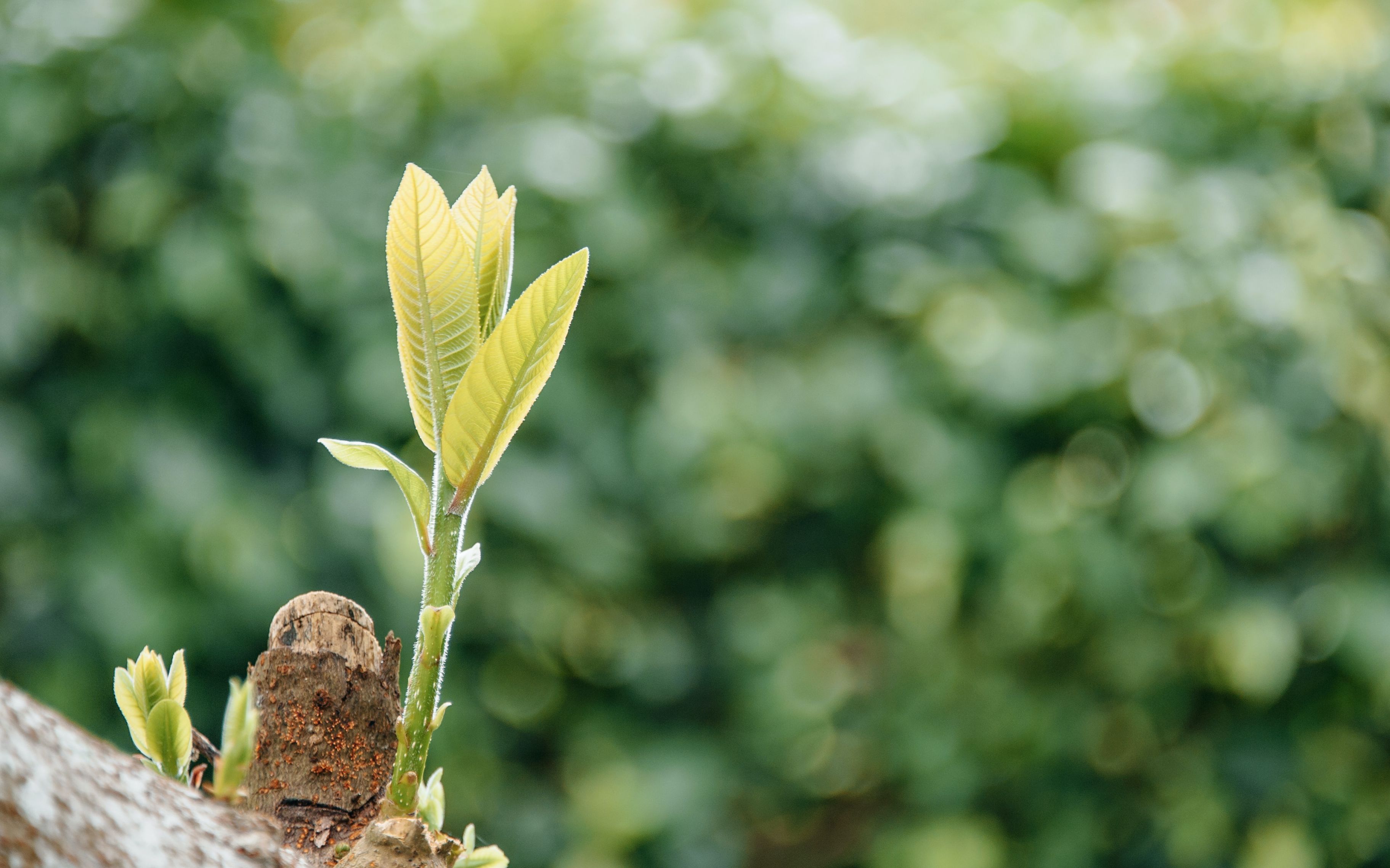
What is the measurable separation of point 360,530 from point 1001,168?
0.92m

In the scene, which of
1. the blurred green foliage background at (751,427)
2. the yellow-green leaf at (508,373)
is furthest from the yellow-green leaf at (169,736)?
the blurred green foliage background at (751,427)

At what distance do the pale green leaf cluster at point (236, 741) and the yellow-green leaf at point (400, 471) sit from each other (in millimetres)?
78

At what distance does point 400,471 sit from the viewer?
332 mm

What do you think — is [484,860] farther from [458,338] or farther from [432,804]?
[458,338]

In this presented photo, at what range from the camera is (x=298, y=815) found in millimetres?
344

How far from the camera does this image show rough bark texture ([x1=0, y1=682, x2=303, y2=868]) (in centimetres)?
22

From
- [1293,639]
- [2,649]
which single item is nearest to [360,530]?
[2,649]

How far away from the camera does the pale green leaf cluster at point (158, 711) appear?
0.32 meters

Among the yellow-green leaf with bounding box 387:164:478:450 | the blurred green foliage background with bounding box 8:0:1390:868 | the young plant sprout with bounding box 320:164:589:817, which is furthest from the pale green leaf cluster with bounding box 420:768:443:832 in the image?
the blurred green foliage background with bounding box 8:0:1390:868

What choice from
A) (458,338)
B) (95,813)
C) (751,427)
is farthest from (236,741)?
(751,427)

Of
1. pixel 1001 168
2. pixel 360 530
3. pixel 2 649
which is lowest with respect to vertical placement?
pixel 1001 168

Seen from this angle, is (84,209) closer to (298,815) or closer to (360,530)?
(360,530)

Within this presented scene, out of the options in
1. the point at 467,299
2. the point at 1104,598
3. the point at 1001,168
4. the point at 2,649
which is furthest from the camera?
the point at 1001,168

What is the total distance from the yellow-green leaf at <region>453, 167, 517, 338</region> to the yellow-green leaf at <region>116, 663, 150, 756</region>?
16cm
